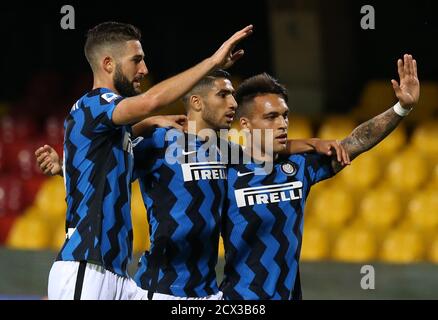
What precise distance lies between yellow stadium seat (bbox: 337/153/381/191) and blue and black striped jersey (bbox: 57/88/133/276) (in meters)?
5.16

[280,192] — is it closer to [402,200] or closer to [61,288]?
[61,288]

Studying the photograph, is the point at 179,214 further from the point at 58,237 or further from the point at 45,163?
the point at 58,237

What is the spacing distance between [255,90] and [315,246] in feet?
11.2

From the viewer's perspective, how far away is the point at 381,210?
9734mm

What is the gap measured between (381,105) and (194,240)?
6048 mm

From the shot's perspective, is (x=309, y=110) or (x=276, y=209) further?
(x=309, y=110)

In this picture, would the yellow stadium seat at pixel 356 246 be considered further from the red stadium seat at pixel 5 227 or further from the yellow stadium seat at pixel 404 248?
the red stadium seat at pixel 5 227

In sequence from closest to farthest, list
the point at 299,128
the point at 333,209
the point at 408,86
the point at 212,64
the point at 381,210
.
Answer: the point at 212,64 < the point at 408,86 < the point at 381,210 < the point at 333,209 < the point at 299,128

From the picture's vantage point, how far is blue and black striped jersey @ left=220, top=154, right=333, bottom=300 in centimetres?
590

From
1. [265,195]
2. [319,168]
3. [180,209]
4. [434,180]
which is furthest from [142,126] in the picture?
[434,180]

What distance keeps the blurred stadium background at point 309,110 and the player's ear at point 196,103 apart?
323 cm

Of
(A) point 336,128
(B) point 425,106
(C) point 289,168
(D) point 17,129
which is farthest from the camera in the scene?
(D) point 17,129

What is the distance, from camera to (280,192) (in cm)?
602

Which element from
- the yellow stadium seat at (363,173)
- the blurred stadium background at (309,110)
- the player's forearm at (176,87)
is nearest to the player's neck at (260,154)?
the player's forearm at (176,87)
